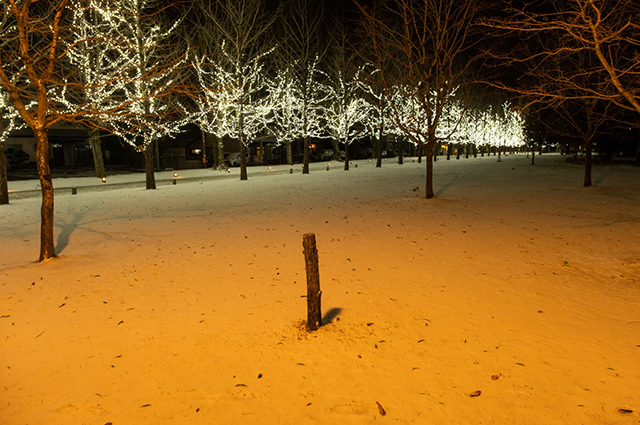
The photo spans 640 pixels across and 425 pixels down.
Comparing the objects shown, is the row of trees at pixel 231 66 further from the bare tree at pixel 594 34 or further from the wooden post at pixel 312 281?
the wooden post at pixel 312 281

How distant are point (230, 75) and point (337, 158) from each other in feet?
80.5

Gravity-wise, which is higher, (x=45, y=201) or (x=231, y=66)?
(x=231, y=66)

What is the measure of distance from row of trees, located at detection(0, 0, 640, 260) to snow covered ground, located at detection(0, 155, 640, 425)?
261cm

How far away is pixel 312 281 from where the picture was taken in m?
4.93

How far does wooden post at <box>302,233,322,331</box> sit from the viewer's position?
16.0ft

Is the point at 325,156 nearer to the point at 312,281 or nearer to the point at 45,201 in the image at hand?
the point at 45,201

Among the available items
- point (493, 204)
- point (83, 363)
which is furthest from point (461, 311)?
point (493, 204)


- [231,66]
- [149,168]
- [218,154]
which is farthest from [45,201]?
[218,154]

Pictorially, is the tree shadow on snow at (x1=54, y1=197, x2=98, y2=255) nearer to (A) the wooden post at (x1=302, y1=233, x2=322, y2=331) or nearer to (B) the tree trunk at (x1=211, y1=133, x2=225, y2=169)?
(A) the wooden post at (x1=302, y1=233, x2=322, y2=331)

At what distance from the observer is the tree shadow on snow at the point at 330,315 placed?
5351mm

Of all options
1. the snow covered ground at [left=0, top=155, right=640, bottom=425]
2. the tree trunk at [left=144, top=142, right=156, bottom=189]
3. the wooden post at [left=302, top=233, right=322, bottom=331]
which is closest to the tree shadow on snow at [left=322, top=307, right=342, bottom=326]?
the snow covered ground at [left=0, top=155, right=640, bottom=425]

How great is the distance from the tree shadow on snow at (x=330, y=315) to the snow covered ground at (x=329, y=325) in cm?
4

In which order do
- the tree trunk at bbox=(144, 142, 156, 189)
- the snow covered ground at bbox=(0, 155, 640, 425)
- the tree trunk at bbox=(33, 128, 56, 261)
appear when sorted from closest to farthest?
the snow covered ground at bbox=(0, 155, 640, 425) < the tree trunk at bbox=(33, 128, 56, 261) < the tree trunk at bbox=(144, 142, 156, 189)

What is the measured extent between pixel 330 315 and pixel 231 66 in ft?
91.8
